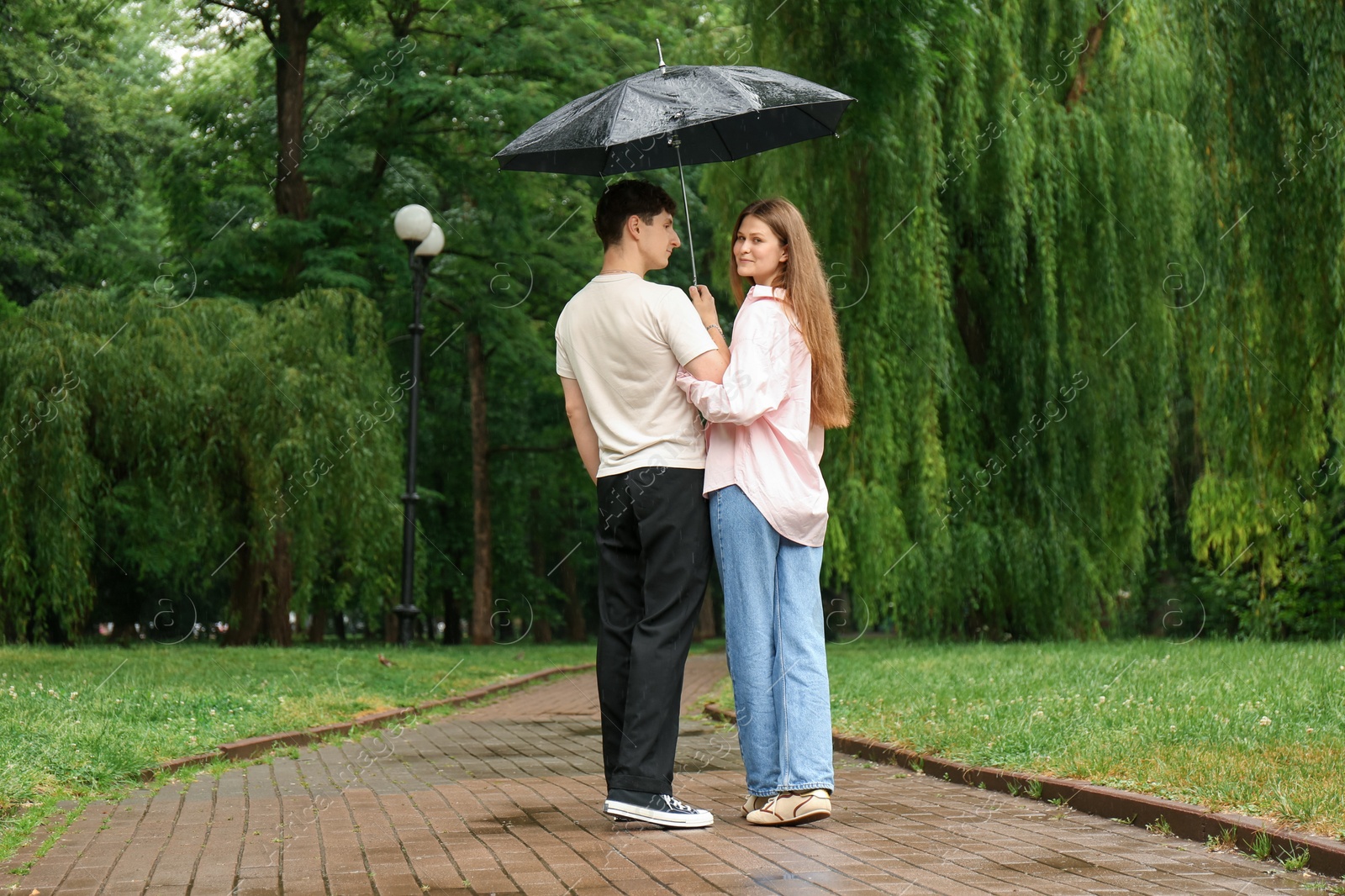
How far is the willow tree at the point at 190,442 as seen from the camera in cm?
1480

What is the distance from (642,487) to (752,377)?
1.80 ft

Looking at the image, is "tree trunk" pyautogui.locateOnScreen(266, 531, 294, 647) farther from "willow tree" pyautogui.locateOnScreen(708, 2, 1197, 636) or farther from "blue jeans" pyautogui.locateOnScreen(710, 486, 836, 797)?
"blue jeans" pyautogui.locateOnScreen(710, 486, 836, 797)

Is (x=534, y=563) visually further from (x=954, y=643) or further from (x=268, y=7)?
(x=954, y=643)

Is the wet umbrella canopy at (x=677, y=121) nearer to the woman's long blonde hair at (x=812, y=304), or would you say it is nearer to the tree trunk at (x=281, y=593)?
the woman's long blonde hair at (x=812, y=304)

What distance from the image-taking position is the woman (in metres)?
4.86

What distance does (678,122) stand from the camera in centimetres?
497

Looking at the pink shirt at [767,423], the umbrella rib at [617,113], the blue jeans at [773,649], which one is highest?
the umbrella rib at [617,113]

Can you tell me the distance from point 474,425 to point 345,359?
32.2ft

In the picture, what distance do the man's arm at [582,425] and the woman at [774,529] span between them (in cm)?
46

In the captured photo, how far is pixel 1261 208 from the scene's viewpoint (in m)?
9.50

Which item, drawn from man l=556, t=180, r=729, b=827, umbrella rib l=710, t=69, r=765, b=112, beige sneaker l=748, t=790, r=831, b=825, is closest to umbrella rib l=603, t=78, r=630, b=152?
man l=556, t=180, r=729, b=827

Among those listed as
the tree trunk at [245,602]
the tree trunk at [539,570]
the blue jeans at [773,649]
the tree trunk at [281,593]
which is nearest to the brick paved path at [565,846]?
the blue jeans at [773,649]

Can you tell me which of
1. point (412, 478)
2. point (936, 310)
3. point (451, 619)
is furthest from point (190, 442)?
point (451, 619)

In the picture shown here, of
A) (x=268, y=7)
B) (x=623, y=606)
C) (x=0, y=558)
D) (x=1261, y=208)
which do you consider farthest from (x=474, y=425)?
(x=623, y=606)
